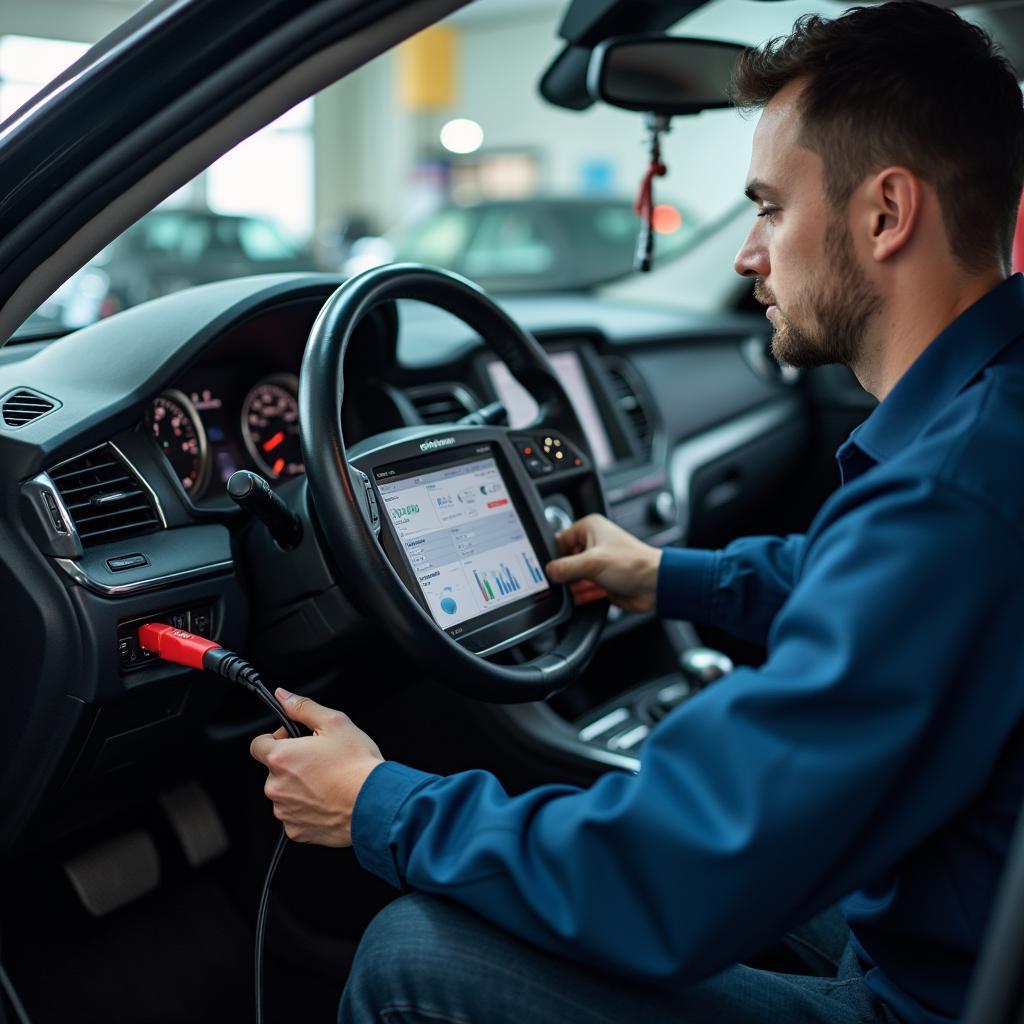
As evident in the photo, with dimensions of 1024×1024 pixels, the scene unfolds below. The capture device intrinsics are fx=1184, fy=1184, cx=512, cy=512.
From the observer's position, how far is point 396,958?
96cm

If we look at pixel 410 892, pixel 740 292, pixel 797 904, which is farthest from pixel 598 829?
pixel 740 292

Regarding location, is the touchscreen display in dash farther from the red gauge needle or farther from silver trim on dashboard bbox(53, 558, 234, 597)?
the red gauge needle

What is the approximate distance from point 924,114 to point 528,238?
5602 millimetres

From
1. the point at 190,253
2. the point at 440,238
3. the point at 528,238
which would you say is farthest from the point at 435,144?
the point at 528,238

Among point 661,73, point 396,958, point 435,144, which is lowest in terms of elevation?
point 396,958

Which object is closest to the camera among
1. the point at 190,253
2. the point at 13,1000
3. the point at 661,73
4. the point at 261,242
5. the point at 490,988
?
the point at 490,988

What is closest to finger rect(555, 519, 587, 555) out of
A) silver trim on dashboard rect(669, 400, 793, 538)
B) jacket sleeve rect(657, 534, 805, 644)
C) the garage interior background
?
jacket sleeve rect(657, 534, 805, 644)

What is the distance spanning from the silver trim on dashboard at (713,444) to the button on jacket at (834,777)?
1.42 meters

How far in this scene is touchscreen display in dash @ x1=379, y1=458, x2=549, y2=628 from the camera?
4.28 feet

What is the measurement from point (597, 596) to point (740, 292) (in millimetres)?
1666

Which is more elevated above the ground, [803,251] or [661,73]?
[661,73]

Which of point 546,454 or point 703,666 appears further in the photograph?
point 703,666

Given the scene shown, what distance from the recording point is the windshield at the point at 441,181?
651cm

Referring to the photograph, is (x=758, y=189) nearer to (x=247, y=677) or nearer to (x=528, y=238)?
(x=247, y=677)
